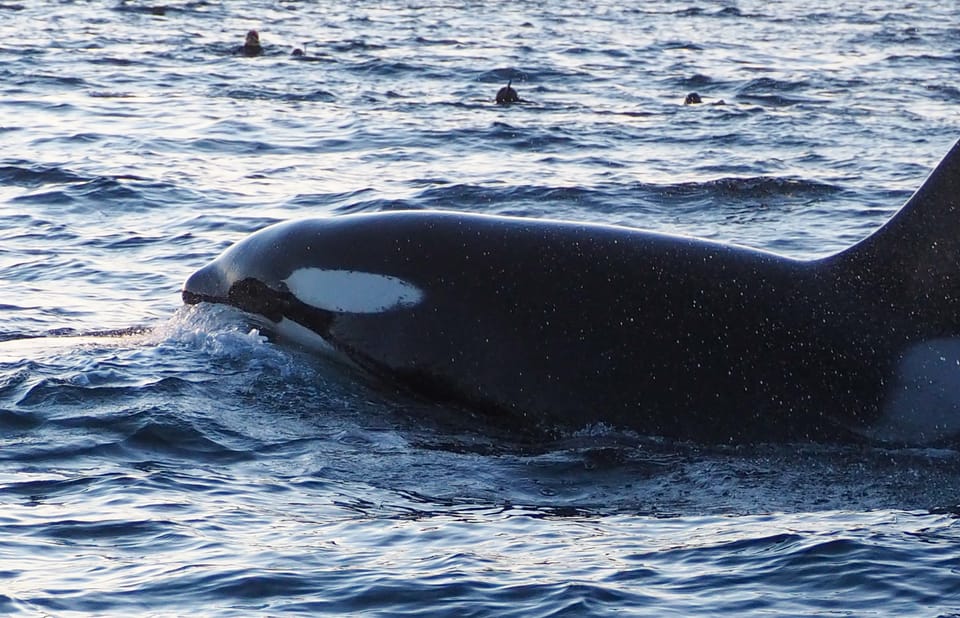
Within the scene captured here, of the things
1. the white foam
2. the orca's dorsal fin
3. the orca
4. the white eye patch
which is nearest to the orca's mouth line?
the white eye patch

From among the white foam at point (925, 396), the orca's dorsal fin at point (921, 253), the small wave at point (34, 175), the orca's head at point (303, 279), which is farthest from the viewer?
the small wave at point (34, 175)

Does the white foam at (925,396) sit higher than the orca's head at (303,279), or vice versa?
the orca's head at (303,279)

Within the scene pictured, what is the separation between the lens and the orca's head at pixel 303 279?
1102cm

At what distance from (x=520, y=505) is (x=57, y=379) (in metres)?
3.85

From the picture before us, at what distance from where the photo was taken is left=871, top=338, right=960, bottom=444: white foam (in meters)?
9.94

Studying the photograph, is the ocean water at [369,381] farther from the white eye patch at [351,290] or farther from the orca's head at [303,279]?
the white eye patch at [351,290]

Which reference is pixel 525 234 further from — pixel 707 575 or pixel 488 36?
pixel 488 36

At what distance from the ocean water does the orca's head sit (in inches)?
10.2

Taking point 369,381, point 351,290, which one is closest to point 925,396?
point 369,381

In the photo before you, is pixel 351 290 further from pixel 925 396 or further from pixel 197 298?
pixel 925 396

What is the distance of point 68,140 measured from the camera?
24.3 metres

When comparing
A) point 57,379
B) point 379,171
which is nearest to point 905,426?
point 57,379

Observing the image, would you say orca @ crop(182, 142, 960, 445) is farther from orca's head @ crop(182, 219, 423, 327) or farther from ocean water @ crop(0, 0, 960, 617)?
ocean water @ crop(0, 0, 960, 617)

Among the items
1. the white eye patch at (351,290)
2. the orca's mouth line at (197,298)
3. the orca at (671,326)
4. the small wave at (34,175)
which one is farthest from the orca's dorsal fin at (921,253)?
the small wave at (34,175)
